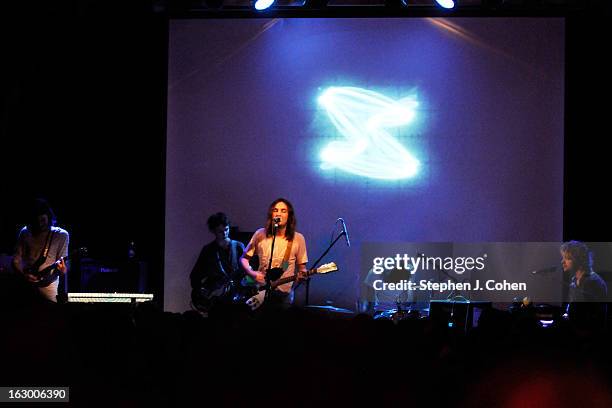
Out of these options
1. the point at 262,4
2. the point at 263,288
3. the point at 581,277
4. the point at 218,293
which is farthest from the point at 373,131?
the point at 581,277

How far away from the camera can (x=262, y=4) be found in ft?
25.1

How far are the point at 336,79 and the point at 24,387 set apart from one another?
6.52m

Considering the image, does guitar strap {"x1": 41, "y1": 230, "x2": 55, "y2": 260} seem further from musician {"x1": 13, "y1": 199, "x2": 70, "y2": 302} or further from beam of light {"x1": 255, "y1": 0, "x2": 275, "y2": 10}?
beam of light {"x1": 255, "y1": 0, "x2": 275, "y2": 10}

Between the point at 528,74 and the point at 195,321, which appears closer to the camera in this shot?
the point at 195,321

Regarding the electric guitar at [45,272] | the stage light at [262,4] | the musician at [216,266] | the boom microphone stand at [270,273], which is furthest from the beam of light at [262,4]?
the electric guitar at [45,272]

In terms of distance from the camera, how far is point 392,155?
8.74 m

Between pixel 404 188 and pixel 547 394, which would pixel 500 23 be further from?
pixel 547 394

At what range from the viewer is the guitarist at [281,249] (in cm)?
655

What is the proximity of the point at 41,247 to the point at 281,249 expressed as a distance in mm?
2482

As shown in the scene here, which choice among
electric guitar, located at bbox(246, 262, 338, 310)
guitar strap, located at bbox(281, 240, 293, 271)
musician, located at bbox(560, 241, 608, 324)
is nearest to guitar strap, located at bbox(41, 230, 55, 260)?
electric guitar, located at bbox(246, 262, 338, 310)

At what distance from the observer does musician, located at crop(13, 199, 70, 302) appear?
283 inches

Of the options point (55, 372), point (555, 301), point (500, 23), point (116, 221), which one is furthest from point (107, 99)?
point (55, 372)

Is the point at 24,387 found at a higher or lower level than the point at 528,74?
lower

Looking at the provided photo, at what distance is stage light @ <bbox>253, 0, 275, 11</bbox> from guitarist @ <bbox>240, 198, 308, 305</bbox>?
2.25 meters
